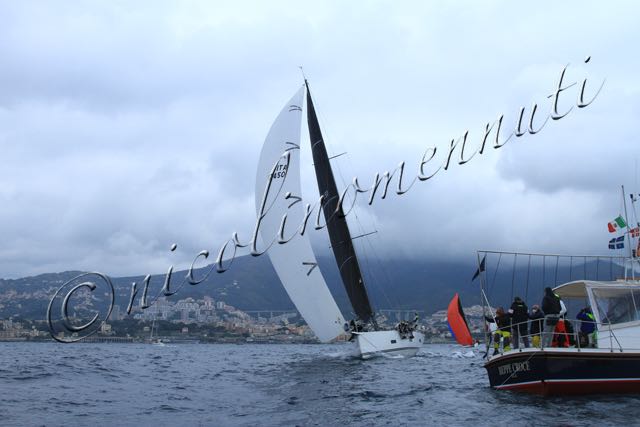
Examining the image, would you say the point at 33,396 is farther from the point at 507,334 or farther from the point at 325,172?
the point at 325,172

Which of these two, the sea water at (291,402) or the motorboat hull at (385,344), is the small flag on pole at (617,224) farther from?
the motorboat hull at (385,344)

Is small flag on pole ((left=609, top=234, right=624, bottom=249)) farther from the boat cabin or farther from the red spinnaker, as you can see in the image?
the red spinnaker

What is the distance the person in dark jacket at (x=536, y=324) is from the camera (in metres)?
18.7

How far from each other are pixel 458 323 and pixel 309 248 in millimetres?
13187

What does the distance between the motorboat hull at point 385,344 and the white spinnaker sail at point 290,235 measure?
1417mm

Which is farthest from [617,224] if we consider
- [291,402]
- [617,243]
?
[291,402]

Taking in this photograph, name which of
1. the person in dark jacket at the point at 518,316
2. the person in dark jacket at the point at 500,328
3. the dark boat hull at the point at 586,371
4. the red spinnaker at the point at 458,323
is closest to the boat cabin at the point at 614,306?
the dark boat hull at the point at 586,371

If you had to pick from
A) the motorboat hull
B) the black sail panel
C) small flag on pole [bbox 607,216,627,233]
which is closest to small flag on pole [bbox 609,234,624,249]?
small flag on pole [bbox 607,216,627,233]

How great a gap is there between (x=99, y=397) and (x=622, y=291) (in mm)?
15922

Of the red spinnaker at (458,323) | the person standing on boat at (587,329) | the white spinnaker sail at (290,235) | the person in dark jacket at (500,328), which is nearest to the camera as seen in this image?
the person standing on boat at (587,329)

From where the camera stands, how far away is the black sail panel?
37.4 meters

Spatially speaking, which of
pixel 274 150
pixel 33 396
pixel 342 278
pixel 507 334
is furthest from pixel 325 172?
pixel 33 396

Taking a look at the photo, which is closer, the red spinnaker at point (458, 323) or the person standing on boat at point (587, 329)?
the person standing on boat at point (587, 329)

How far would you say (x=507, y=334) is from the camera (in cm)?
2003
